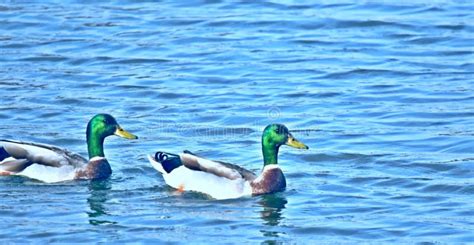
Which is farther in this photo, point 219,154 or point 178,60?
point 178,60

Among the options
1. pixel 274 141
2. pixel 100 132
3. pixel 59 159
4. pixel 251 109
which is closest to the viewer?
pixel 274 141

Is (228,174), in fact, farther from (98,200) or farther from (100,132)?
(100,132)

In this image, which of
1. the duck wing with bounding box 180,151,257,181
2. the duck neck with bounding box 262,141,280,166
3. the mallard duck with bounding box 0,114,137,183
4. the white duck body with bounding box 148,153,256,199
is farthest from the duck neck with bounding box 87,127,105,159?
the duck neck with bounding box 262,141,280,166

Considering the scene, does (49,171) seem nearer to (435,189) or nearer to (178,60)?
(435,189)

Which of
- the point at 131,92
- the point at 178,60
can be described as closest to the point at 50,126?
the point at 131,92

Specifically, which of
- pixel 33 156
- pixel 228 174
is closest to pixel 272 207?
pixel 228 174

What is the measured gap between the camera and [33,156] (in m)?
15.5

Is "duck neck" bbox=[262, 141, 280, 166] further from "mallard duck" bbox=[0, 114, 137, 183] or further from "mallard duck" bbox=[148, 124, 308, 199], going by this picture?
"mallard duck" bbox=[0, 114, 137, 183]

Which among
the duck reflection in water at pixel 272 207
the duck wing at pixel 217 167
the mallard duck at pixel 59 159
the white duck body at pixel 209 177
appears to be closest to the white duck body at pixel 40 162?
the mallard duck at pixel 59 159

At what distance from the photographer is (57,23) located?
22281 mm

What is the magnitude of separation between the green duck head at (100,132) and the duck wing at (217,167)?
876 millimetres

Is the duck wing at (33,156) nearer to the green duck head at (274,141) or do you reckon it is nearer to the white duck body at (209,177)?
the white duck body at (209,177)

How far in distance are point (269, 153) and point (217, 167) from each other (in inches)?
20.9

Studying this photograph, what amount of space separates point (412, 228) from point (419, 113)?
4.49m
